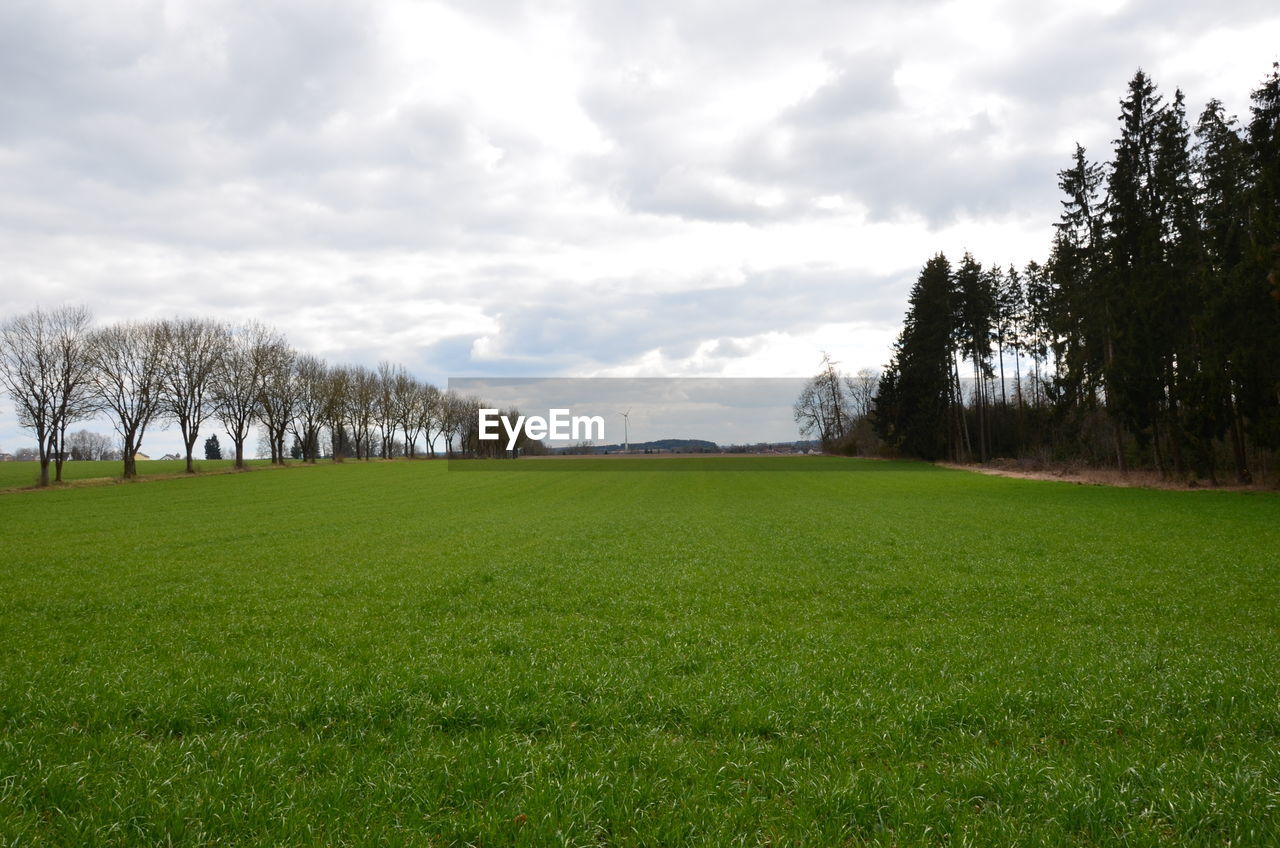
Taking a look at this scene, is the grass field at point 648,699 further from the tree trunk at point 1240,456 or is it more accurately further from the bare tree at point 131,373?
the bare tree at point 131,373

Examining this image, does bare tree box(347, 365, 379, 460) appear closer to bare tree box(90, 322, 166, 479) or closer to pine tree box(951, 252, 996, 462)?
bare tree box(90, 322, 166, 479)

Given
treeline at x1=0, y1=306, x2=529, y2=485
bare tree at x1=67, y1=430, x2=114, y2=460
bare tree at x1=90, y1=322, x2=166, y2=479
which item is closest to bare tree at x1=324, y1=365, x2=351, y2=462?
treeline at x1=0, y1=306, x2=529, y2=485

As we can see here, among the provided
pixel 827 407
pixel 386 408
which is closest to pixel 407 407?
pixel 386 408

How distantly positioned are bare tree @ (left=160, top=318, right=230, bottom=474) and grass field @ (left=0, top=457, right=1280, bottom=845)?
64.0m

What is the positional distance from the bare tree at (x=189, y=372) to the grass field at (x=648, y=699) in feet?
210

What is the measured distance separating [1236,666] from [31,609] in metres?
18.7

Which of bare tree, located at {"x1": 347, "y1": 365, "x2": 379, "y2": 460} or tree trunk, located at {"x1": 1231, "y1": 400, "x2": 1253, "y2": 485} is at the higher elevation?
bare tree, located at {"x1": 347, "y1": 365, "x2": 379, "y2": 460}

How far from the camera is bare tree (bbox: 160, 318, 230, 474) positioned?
229 feet

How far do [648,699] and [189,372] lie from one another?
8270 centimetres

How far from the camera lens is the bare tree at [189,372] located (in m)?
69.7

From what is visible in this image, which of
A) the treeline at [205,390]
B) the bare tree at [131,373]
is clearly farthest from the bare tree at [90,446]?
the bare tree at [131,373]

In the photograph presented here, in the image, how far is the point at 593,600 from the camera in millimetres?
12234

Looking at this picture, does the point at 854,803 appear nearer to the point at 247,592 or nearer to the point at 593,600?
the point at 593,600

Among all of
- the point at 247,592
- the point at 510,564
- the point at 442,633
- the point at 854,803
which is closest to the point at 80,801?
the point at 442,633
